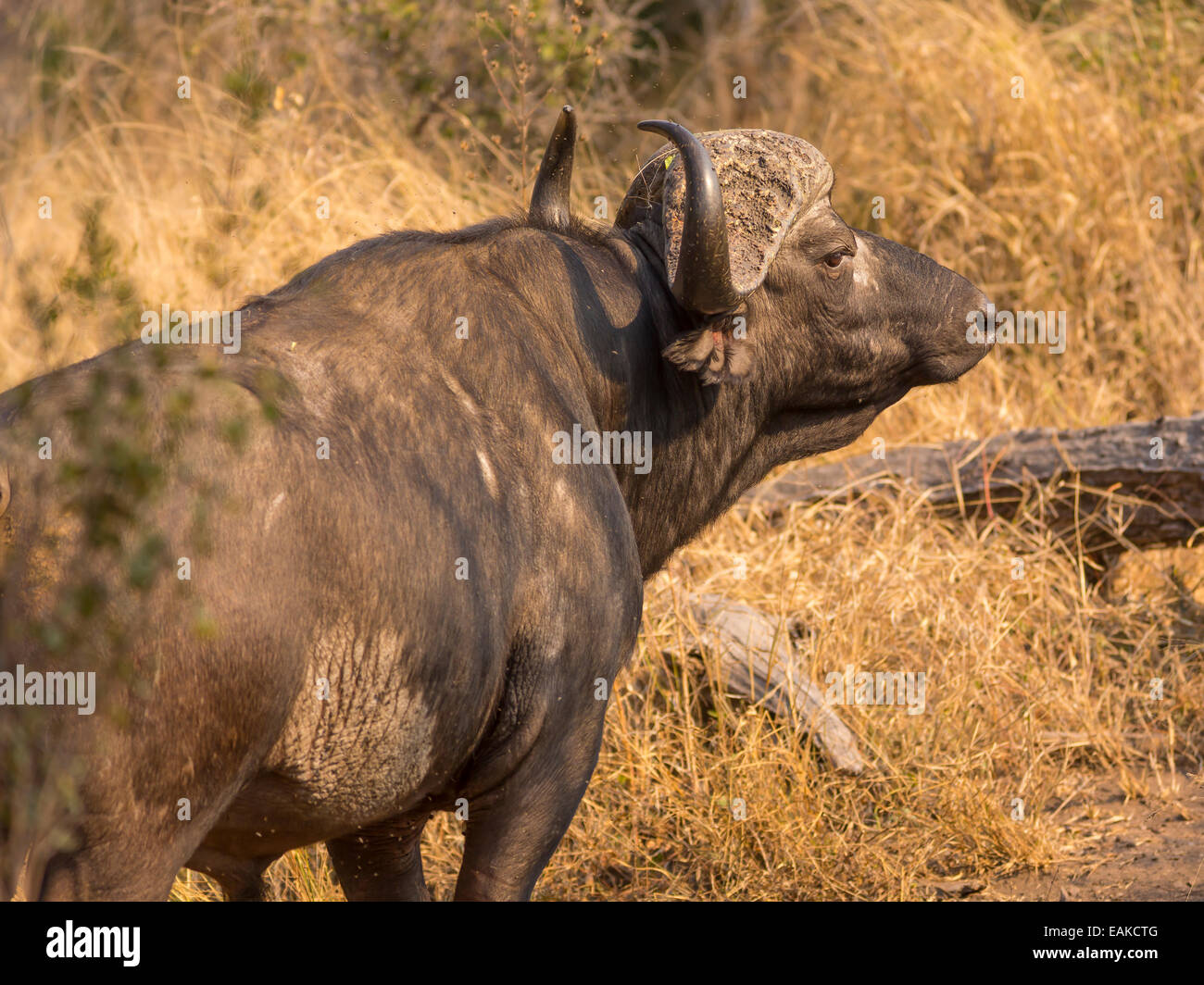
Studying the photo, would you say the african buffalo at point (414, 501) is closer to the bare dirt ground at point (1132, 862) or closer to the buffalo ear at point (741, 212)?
the buffalo ear at point (741, 212)

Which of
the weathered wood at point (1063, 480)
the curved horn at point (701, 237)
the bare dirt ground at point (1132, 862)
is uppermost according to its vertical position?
the curved horn at point (701, 237)

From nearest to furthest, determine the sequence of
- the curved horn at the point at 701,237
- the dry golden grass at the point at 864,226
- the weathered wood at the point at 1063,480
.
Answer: the curved horn at the point at 701,237, the dry golden grass at the point at 864,226, the weathered wood at the point at 1063,480

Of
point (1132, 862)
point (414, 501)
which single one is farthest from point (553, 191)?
point (1132, 862)

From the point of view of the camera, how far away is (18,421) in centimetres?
264

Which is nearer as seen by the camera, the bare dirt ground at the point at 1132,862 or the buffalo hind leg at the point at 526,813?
the buffalo hind leg at the point at 526,813

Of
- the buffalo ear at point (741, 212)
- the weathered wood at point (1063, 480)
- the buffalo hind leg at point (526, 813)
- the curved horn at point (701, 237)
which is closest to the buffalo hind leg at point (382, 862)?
the buffalo hind leg at point (526, 813)

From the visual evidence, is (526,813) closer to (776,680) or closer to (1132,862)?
(776,680)

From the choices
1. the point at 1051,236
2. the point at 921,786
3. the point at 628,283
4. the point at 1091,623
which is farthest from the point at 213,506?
the point at 1051,236

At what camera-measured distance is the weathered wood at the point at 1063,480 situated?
21.4 ft

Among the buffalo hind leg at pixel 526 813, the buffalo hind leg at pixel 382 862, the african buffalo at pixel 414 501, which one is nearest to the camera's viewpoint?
the african buffalo at pixel 414 501

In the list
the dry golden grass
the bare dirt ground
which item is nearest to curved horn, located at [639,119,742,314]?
the dry golden grass

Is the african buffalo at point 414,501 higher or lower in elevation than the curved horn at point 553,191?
lower

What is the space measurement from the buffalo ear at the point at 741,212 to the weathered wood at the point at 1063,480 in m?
2.74
